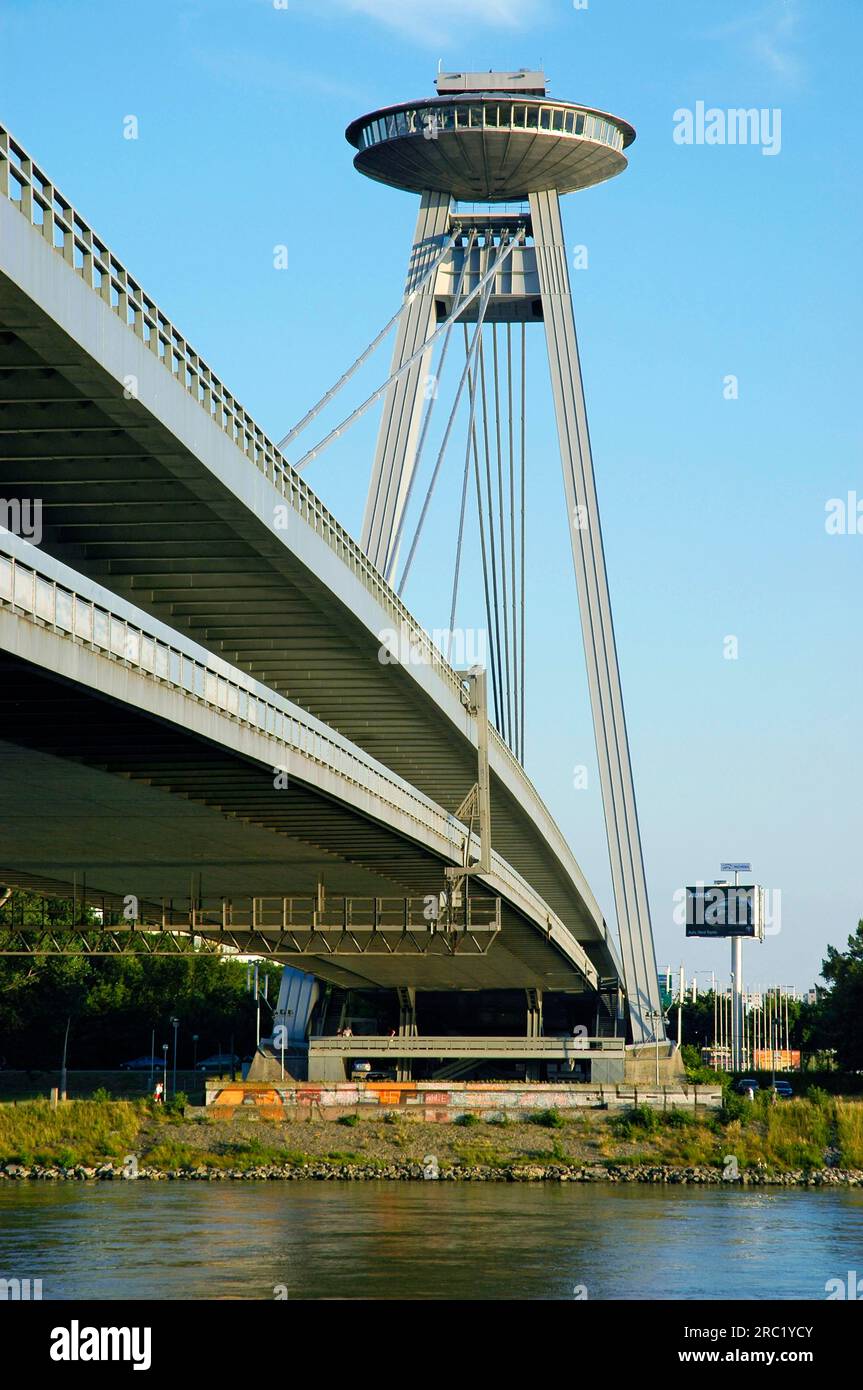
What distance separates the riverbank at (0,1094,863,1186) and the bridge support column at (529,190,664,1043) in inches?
340

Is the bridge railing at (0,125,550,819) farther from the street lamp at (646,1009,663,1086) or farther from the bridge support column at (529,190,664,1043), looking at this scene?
the street lamp at (646,1009,663,1086)

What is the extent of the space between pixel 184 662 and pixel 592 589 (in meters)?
32.3

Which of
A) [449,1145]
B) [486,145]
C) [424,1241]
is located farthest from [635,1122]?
[486,145]

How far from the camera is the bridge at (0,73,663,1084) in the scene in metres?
17.2

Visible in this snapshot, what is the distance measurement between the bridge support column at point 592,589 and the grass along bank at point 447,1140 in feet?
27.9

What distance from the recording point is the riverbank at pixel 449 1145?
46531 millimetres

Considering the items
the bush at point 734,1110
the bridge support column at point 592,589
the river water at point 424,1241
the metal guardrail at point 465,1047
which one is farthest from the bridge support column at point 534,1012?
the river water at point 424,1241

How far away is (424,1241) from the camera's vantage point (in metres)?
32.0

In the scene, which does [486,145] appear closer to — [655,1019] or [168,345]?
[655,1019]

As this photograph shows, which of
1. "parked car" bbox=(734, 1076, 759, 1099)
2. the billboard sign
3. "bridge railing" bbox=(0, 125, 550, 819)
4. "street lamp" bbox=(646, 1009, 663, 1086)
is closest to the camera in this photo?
"bridge railing" bbox=(0, 125, 550, 819)

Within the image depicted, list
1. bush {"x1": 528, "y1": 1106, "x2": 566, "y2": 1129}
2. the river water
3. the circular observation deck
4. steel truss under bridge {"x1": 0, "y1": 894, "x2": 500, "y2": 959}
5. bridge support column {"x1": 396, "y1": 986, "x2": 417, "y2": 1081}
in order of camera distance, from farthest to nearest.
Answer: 1. bridge support column {"x1": 396, "y1": 986, "x2": 417, "y2": 1081}
2. the circular observation deck
3. bush {"x1": 528, "y1": 1106, "x2": 566, "y2": 1129}
4. steel truss under bridge {"x1": 0, "y1": 894, "x2": 500, "y2": 959}
5. the river water

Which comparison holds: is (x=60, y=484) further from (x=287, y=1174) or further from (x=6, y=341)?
(x=287, y=1174)

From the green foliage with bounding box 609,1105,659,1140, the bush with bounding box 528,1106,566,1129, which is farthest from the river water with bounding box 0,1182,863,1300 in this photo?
the bush with bounding box 528,1106,566,1129

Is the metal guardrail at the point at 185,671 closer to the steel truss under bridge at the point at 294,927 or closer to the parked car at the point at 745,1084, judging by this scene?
the steel truss under bridge at the point at 294,927
